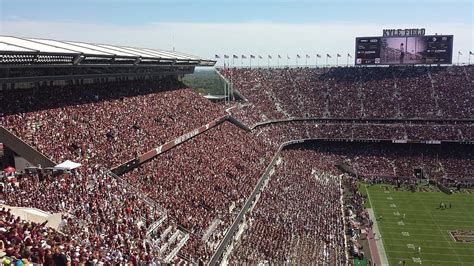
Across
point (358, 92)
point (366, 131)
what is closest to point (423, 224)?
→ point (366, 131)

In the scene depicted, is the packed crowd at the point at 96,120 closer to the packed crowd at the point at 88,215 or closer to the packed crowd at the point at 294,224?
the packed crowd at the point at 88,215

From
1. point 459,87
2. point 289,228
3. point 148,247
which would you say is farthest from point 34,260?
point 459,87

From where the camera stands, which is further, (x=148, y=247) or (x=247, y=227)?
(x=247, y=227)

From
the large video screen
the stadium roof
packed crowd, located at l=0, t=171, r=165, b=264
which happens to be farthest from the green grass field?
the large video screen

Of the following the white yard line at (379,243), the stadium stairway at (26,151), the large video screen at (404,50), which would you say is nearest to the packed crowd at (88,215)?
the stadium stairway at (26,151)

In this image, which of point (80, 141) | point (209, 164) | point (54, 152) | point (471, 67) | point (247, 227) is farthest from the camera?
point (471, 67)

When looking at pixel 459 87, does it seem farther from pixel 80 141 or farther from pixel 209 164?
pixel 80 141

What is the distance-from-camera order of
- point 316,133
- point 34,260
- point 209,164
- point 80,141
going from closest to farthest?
point 34,260 → point 80,141 → point 209,164 → point 316,133

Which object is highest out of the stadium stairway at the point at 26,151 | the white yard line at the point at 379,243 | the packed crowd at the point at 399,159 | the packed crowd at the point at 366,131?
the stadium stairway at the point at 26,151
